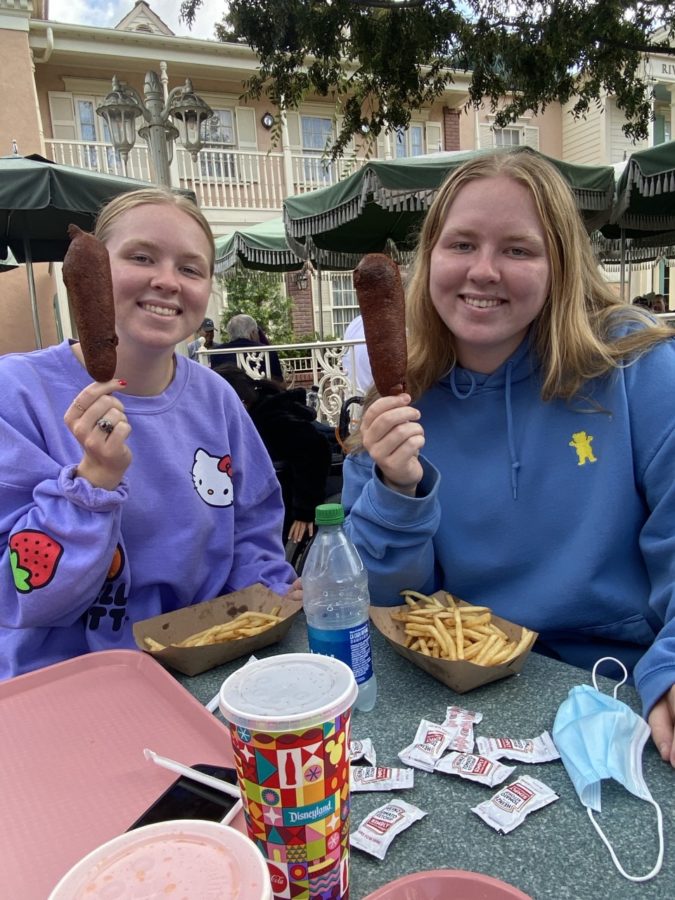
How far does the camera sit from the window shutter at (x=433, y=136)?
17.8 metres

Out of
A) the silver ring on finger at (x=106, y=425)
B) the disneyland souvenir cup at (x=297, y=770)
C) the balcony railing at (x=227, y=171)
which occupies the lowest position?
the disneyland souvenir cup at (x=297, y=770)

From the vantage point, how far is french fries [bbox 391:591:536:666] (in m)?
1.46

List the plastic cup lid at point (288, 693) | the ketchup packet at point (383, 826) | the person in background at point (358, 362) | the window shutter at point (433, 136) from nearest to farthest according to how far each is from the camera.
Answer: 1. the plastic cup lid at point (288, 693)
2. the ketchup packet at point (383, 826)
3. the person in background at point (358, 362)
4. the window shutter at point (433, 136)

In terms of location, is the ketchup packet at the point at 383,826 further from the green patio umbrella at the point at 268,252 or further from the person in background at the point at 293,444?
the green patio umbrella at the point at 268,252

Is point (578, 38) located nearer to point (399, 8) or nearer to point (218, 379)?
point (399, 8)

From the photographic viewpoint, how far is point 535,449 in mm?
1829

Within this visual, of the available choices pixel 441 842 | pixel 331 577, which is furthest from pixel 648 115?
pixel 441 842

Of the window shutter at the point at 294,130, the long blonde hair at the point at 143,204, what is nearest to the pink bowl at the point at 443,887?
the long blonde hair at the point at 143,204

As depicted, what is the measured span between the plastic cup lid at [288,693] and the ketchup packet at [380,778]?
0.41 metres

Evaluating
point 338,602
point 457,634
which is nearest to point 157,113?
point 338,602

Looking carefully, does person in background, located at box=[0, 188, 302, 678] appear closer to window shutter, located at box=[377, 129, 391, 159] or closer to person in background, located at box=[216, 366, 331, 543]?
person in background, located at box=[216, 366, 331, 543]

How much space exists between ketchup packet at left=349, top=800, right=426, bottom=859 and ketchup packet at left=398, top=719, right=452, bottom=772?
0.10 metres

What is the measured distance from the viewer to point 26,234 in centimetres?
717

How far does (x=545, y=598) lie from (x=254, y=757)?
118cm
